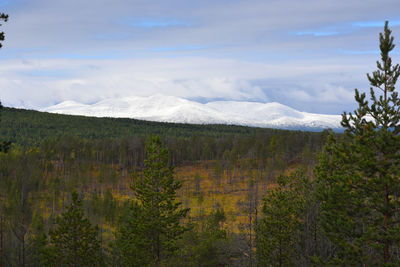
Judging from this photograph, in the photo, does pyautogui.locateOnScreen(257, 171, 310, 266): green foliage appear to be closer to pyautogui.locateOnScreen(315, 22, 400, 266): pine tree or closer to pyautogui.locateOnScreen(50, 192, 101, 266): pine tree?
pyautogui.locateOnScreen(315, 22, 400, 266): pine tree

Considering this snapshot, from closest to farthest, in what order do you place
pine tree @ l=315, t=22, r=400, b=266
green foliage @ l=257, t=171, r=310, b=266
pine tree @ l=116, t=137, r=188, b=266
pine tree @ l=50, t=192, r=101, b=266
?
pine tree @ l=315, t=22, r=400, b=266 < green foliage @ l=257, t=171, r=310, b=266 < pine tree @ l=50, t=192, r=101, b=266 < pine tree @ l=116, t=137, r=188, b=266

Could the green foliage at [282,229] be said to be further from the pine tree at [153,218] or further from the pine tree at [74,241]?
the pine tree at [74,241]

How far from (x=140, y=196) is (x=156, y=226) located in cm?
329

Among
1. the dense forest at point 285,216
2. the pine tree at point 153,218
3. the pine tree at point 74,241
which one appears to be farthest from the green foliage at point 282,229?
the pine tree at point 74,241

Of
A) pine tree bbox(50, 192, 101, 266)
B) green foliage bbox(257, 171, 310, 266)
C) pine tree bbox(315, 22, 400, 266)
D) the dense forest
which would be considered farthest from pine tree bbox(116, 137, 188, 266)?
pine tree bbox(315, 22, 400, 266)

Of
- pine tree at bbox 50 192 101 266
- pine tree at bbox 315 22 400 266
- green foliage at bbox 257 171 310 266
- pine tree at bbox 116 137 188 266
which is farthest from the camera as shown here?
pine tree at bbox 116 137 188 266

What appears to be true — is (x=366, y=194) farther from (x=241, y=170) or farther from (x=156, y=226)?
(x=241, y=170)

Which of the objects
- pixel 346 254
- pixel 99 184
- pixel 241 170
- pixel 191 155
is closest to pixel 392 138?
pixel 346 254

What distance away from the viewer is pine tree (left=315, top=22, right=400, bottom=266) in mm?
19484

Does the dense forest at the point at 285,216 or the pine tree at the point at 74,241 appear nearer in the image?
the dense forest at the point at 285,216

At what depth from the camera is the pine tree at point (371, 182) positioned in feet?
63.9

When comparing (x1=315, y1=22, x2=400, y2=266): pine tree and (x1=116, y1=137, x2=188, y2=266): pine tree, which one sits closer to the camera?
(x1=315, y1=22, x2=400, y2=266): pine tree

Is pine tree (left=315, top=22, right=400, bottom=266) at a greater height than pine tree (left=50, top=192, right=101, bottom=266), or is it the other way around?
pine tree (left=315, top=22, right=400, bottom=266)

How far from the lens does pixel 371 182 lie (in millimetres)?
19781
